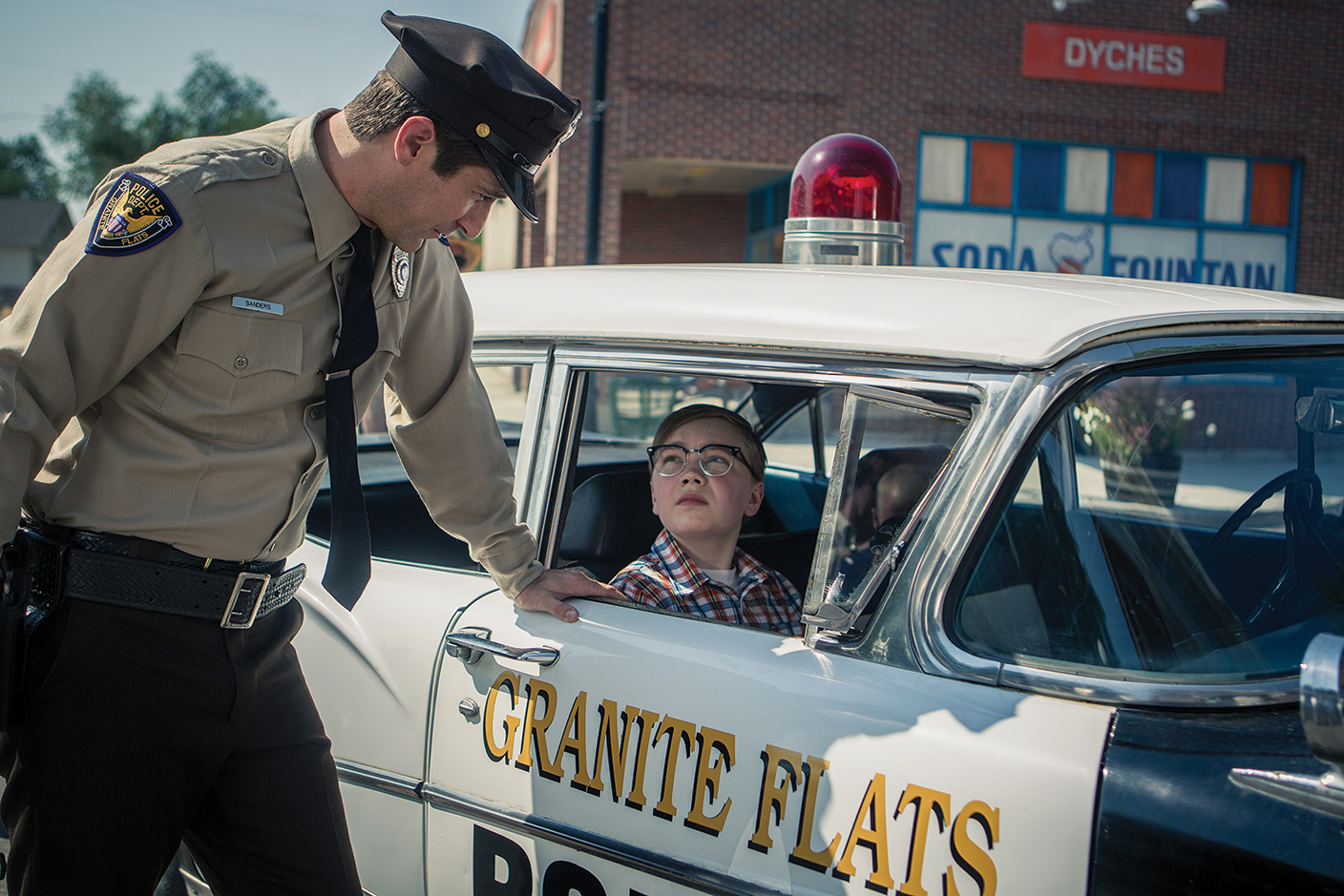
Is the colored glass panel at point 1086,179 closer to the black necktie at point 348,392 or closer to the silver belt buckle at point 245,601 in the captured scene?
the black necktie at point 348,392

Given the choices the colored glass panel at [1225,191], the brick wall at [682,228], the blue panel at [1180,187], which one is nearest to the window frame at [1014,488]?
the blue panel at [1180,187]

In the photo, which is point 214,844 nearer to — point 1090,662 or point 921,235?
point 1090,662

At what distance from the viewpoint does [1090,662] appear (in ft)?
4.77

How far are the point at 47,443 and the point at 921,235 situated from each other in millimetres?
14946

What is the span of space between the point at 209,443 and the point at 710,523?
3.50ft

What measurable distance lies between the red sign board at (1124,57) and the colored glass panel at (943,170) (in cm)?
150

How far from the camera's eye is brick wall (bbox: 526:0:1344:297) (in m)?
14.9

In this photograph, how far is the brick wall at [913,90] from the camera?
48.8ft

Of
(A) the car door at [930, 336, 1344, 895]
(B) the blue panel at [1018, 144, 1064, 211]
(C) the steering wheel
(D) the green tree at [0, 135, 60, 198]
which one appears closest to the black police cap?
(A) the car door at [930, 336, 1344, 895]

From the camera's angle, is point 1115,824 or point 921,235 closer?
point 1115,824

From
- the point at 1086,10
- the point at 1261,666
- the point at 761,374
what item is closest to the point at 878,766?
the point at 1261,666

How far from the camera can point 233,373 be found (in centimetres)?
158

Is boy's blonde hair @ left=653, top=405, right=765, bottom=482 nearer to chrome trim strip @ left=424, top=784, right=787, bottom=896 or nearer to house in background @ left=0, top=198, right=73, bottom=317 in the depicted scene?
chrome trim strip @ left=424, top=784, right=787, bottom=896

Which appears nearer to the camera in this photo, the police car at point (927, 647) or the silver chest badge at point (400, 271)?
the police car at point (927, 647)
